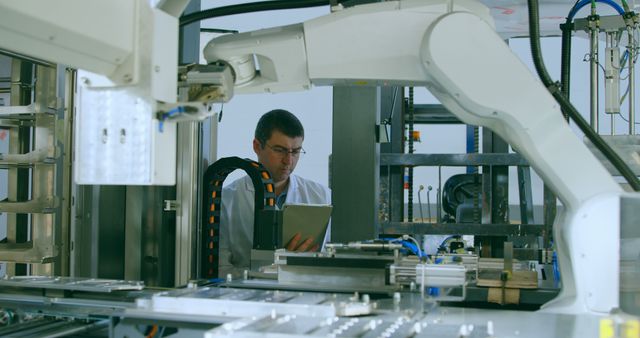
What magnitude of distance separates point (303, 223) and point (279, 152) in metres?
1.05

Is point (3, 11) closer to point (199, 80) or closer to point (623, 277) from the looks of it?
point (199, 80)

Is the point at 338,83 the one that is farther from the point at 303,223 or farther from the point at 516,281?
the point at 303,223

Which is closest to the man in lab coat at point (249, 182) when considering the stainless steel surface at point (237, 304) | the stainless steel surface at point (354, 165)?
the stainless steel surface at point (354, 165)

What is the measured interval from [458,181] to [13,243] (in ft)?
10.7

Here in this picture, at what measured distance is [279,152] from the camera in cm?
455

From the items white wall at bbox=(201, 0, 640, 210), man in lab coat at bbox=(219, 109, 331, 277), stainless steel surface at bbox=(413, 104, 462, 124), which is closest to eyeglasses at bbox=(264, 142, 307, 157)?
man in lab coat at bbox=(219, 109, 331, 277)

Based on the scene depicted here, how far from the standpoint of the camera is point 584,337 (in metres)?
1.65

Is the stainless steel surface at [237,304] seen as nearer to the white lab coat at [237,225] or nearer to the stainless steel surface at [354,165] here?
the stainless steel surface at [354,165]

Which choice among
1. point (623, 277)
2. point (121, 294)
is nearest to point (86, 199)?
point (121, 294)

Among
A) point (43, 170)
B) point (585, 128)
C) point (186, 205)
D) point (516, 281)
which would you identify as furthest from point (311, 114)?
point (585, 128)

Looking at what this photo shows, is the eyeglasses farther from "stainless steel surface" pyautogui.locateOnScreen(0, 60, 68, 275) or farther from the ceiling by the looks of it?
"stainless steel surface" pyautogui.locateOnScreen(0, 60, 68, 275)

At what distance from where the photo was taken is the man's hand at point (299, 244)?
350 cm

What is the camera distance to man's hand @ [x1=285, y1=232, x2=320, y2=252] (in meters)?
3.50

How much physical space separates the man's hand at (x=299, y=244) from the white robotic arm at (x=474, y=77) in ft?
4.97
